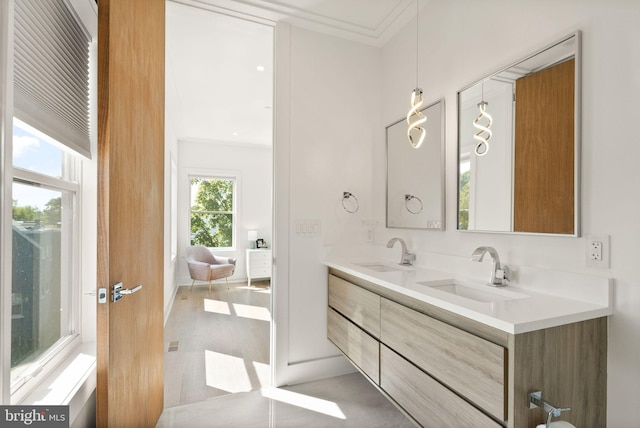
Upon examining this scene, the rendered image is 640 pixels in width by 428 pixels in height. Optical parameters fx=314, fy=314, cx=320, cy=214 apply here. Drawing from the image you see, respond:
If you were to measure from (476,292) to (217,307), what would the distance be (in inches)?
144

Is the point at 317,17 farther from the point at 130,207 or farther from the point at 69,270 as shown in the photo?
the point at 69,270

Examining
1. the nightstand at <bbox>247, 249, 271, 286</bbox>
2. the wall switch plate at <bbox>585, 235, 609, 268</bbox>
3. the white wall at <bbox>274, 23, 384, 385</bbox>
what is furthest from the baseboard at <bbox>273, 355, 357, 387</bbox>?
the nightstand at <bbox>247, 249, 271, 286</bbox>

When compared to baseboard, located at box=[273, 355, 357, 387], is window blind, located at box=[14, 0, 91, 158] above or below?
above

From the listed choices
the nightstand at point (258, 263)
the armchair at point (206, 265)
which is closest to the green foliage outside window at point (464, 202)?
the armchair at point (206, 265)

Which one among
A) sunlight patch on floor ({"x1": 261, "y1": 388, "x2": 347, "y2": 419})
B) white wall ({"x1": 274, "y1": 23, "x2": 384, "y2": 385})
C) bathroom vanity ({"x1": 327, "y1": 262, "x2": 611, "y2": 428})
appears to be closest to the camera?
bathroom vanity ({"x1": 327, "y1": 262, "x2": 611, "y2": 428})

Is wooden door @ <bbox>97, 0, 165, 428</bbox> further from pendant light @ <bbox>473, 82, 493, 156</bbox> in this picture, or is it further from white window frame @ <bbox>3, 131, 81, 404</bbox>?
pendant light @ <bbox>473, 82, 493, 156</bbox>

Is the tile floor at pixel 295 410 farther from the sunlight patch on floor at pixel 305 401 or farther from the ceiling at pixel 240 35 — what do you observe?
the ceiling at pixel 240 35

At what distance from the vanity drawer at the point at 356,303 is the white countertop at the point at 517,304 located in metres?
0.19

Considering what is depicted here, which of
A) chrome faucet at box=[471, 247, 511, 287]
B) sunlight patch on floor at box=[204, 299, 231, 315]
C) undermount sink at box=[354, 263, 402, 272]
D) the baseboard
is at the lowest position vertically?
sunlight patch on floor at box=[204, 299, 231, 315]

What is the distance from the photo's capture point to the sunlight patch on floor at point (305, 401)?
6.64 feet

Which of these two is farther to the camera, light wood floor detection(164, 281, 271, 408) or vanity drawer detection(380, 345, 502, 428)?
light wood floor detection(164, 281, 271, 408)

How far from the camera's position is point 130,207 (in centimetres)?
149

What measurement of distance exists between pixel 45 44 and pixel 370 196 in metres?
2.18

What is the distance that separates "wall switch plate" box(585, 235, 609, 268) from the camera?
1.25 meters
